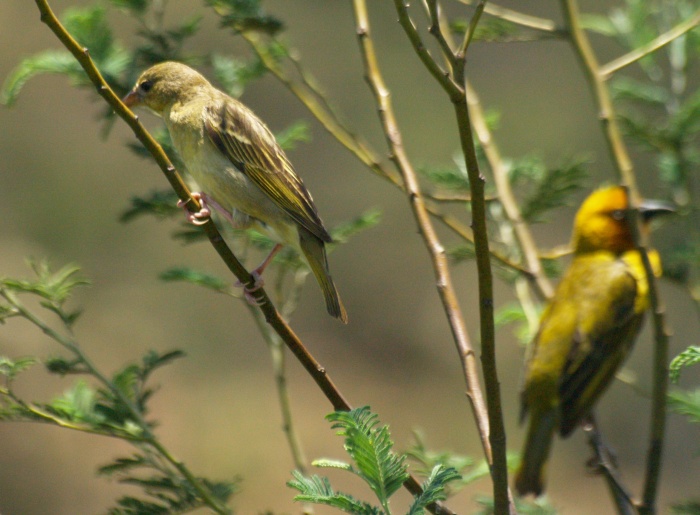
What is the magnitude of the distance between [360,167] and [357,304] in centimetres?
167

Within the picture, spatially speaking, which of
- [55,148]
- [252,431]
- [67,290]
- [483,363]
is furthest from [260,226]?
[55,148]

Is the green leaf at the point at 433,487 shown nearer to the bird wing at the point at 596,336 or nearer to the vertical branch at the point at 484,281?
the vertical branch at the point at 484,281

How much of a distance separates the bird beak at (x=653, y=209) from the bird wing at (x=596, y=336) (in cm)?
26

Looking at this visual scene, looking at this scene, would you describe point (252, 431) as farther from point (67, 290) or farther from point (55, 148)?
point (67, 290)

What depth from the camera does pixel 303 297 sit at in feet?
32.4

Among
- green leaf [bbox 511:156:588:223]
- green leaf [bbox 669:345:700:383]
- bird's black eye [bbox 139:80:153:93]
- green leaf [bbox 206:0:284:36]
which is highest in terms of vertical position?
bird's black eye [bbox 139:80:153:93]

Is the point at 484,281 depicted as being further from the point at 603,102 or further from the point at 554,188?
the point at 554,188

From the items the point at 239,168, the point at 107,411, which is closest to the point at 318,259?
the point at 239,168

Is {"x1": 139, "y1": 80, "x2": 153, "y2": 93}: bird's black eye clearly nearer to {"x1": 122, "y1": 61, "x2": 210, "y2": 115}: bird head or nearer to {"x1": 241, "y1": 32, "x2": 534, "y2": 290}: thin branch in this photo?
{"x1": 122, "y1": 61, "x2": 210, "y2": 115}: bird head

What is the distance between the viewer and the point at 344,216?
32.9 ft

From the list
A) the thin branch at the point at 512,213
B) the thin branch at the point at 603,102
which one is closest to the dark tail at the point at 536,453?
the thin branch at the point at 512,213

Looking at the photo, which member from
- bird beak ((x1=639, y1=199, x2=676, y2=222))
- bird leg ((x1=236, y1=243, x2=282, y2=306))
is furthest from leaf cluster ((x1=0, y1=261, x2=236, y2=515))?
bird beak ((x1=639, y1=199, x2=676, y2=222))

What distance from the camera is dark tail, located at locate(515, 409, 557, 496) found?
10.7 feet

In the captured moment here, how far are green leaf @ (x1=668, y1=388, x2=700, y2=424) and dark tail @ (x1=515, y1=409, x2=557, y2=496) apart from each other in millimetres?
922
